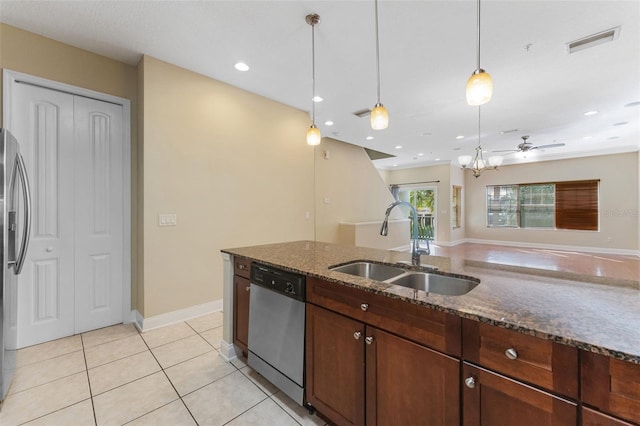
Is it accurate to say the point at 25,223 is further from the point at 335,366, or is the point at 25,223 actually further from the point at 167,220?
the point at 335,366

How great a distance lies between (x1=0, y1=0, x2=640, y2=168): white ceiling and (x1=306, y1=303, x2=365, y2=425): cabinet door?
7.61 ft

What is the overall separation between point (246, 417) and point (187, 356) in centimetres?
97

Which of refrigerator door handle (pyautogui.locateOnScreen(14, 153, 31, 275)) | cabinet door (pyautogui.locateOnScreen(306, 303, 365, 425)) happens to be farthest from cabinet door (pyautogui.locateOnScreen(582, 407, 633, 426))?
refrigerator door handle (pyautogui.locateOnScreen(14, 153, 31, 275))

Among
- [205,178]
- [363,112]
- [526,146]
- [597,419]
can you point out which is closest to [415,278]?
[597,419]

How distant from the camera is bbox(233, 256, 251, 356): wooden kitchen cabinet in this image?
Answer: 2.04 meters

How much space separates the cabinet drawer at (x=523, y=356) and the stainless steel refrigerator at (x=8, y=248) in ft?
8.62

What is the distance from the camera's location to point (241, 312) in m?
2.10

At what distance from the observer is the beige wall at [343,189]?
5.54 m

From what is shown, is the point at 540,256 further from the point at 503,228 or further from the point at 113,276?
the point at 113,276

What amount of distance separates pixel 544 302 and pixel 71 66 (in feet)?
13.4

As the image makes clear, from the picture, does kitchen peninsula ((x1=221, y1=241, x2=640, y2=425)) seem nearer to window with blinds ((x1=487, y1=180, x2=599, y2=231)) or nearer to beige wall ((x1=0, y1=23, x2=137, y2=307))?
beige wall ((x1=0, y1=23, x2=137, y2=307))

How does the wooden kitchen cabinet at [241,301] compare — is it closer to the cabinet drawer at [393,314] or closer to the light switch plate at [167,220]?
the cabinet drawer at [393,314]

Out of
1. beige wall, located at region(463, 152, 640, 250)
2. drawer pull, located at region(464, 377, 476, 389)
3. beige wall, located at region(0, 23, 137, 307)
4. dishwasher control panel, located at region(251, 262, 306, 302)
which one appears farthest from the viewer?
beige wall, located at region(463, 152, 640, 250)

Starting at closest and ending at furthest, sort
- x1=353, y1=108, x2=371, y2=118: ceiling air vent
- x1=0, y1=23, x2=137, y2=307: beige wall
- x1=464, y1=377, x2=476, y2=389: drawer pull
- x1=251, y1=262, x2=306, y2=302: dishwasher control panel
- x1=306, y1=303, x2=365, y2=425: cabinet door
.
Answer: x1=464, y1=377, x2=476, y2=389: drawer pull, x1=306, y1=303, x2=365, y2=425: cabinet door, x1=251, y1=262, x2=306, y2=302: dishwasher control panel, x1=0, y1=23, x2=137, y2=307: beige wall, x1=353, y1=108, x2=371, y2=118: ceiling air vent
